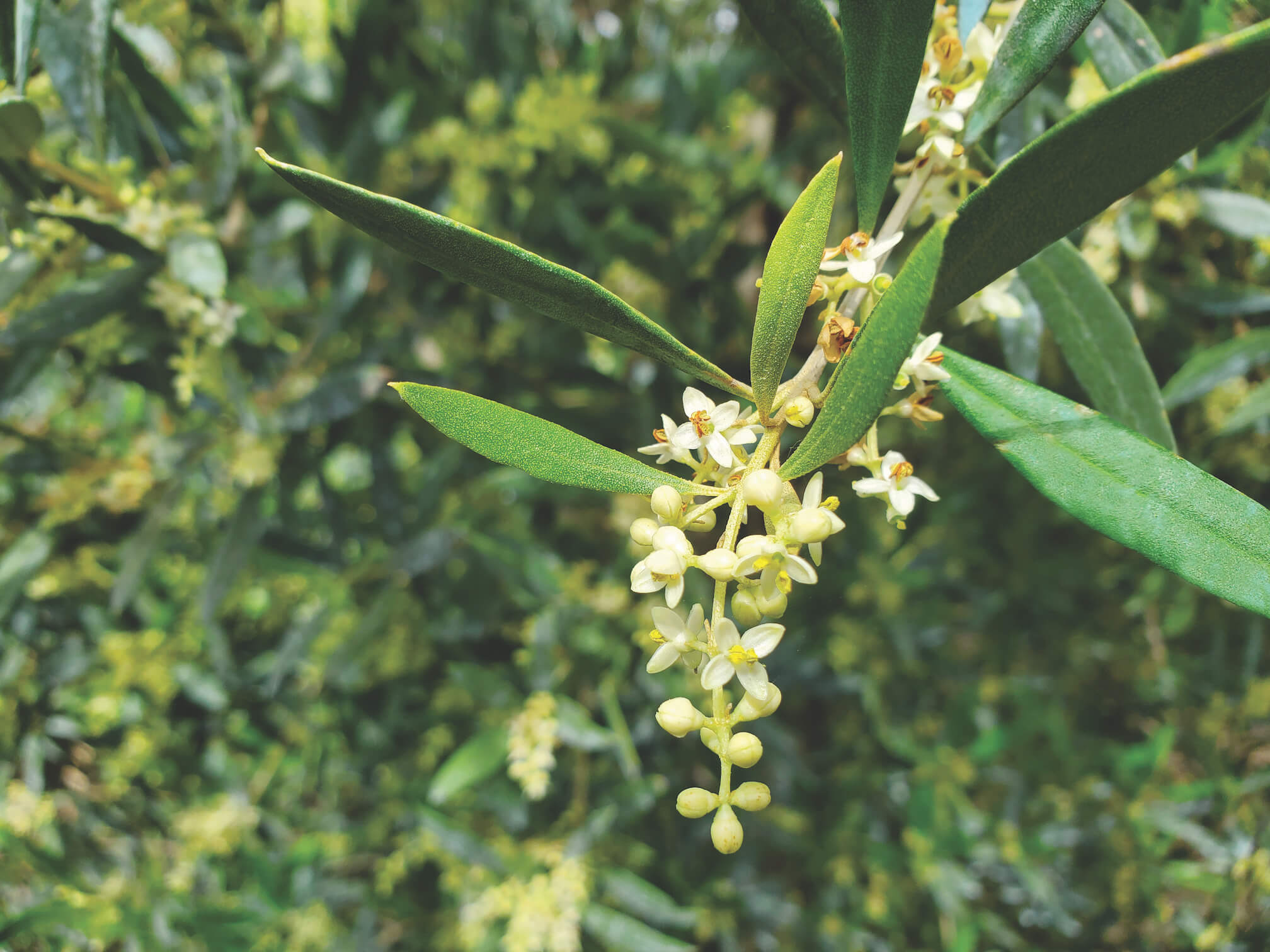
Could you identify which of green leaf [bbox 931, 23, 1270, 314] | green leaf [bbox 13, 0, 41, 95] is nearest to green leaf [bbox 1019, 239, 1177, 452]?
green leaf [bbox 931, 23, 1270, 314]

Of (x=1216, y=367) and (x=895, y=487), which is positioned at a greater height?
(x=1216, y=367)

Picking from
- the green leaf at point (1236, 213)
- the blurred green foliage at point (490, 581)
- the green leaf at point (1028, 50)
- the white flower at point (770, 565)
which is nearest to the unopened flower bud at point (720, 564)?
the white flower at point (770, 565)

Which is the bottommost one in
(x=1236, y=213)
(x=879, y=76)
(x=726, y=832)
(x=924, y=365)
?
(x=726, y=832)

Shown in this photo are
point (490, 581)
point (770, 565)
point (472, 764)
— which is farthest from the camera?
point (490, 581)

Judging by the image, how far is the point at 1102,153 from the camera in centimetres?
47

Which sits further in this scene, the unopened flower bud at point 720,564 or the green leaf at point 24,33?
the green leaf at point 24,33

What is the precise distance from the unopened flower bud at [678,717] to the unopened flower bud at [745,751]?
3cm

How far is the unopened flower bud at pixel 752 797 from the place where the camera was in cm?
59

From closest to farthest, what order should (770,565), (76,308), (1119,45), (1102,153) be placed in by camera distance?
1. (1102,153)
2. (770,565)
3. (1119,45)
4. (76,308)

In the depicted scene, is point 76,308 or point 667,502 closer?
point 667,502

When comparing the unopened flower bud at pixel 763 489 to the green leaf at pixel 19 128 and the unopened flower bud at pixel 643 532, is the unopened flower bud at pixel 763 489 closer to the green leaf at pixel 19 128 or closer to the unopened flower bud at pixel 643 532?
the unopened flower bud at pixel 643 532

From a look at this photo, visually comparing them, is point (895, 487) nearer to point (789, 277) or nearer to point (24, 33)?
point (789, 277)

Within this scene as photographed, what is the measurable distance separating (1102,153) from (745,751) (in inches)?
18.9


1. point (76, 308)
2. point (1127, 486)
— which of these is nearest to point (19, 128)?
point (76, 308)
